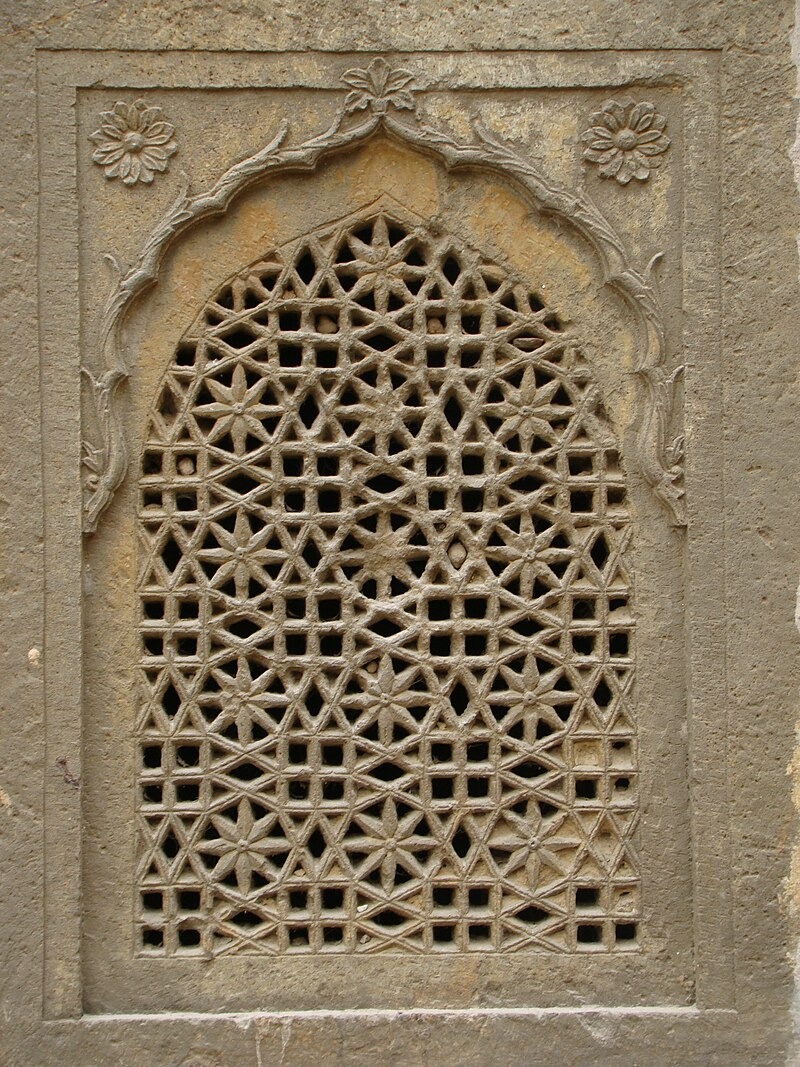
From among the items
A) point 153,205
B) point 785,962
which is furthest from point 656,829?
point 153,205

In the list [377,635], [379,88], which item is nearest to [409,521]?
[377,635]

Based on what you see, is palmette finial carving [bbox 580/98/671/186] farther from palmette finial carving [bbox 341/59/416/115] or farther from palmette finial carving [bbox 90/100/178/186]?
palmette finial carving [bbox 90/100/178/186]

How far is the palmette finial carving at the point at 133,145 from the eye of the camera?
9.89 feet

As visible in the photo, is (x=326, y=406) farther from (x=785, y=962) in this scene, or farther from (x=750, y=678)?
(x=785, y=962)

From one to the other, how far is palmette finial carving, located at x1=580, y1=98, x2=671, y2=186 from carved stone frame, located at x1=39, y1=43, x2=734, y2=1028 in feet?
0.24

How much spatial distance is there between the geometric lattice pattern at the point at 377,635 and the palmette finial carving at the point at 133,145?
38 centimetres

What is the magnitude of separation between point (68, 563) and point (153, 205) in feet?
3.21

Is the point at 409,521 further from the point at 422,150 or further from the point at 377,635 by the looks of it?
the point at 422,150

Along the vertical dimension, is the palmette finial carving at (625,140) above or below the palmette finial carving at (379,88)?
below

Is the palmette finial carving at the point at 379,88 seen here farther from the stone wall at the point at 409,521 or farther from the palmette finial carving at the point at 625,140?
the palmette finial carving at the point at 625,140

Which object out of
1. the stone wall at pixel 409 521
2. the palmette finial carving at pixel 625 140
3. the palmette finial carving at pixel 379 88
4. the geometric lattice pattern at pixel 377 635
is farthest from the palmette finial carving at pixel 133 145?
the palmette finial carving at pixel 625 140

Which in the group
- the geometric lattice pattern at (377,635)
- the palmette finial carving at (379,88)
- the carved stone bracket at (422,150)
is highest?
the palmette finial carving at (379,88)

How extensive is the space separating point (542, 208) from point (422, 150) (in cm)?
36

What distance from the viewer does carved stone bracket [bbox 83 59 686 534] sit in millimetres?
2994
